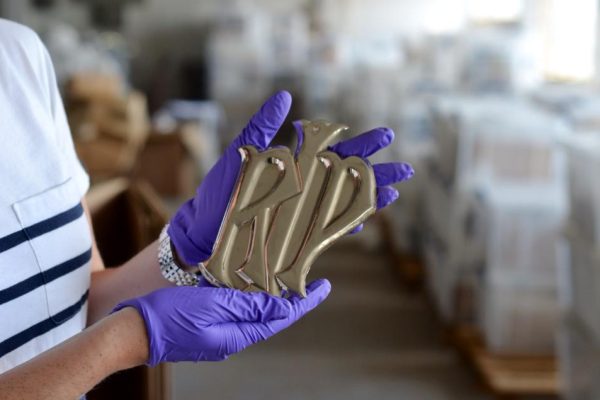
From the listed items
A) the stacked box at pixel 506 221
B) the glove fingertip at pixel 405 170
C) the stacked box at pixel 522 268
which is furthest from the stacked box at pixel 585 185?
the glove fingertip at pixel 405 170

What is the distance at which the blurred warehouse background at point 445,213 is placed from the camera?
8.52 feet

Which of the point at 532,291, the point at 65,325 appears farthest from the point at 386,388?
the point at 65,325

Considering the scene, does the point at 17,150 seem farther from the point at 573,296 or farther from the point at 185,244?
the point at 573,296

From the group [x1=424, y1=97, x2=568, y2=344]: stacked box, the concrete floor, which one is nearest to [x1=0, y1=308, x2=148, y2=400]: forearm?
the concrete floor

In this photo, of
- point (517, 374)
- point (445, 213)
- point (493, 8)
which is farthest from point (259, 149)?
point (493, 8)

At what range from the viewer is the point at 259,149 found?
104 centimetres

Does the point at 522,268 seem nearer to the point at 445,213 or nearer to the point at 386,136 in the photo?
the point at 445,213

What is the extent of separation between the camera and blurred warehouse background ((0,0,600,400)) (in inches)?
102

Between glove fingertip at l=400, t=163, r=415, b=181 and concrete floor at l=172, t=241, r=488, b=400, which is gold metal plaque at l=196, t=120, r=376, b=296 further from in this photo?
concrete floor at l=172, t=241, r=488, b=400

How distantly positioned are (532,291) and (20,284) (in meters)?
2.32

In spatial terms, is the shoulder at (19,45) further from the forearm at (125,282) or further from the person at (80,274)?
the forearm at (125,282)

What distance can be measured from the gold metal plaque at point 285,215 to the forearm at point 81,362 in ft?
0.43

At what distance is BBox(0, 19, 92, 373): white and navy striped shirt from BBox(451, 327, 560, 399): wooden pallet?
210cm

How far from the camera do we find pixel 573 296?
259 centimetres
